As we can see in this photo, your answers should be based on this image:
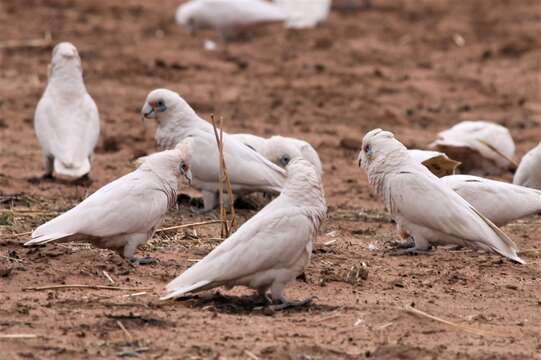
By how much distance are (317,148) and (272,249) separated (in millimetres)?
6077

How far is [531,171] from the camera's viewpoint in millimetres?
9656

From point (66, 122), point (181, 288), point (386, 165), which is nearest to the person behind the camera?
point (181, 288)

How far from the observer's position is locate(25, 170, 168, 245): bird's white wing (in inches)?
261

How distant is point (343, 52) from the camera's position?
55.7 ft

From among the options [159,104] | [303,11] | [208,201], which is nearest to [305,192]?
[208,201]

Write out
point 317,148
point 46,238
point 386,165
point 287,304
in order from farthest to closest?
1. point 317,148
2. point 386,165
3. point 46,238
4. point 287,304

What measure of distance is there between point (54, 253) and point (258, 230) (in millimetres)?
1512

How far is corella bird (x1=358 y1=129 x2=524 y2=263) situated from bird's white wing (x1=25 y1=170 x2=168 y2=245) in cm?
161

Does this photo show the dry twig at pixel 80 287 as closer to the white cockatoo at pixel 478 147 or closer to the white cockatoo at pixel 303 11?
the white cockatoo at pixel 478 147

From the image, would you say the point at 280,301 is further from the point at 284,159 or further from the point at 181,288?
the point at 284,159

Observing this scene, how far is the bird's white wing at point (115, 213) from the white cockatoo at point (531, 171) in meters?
3.82

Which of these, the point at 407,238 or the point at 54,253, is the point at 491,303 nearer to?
the point at 407,238

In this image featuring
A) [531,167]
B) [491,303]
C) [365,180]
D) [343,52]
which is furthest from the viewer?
[343,52]

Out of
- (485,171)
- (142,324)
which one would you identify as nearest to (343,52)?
(485,171)
